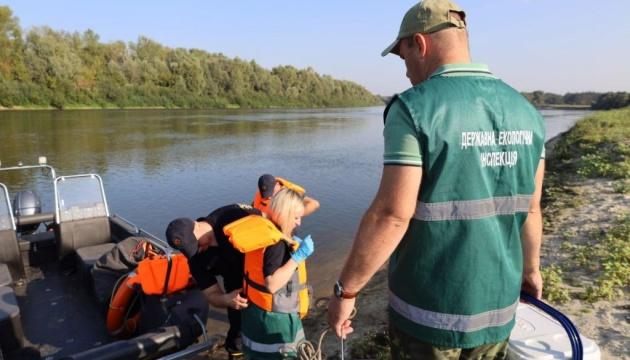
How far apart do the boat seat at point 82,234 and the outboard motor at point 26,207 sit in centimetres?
157

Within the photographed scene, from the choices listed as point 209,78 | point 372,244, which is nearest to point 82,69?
point 209,78

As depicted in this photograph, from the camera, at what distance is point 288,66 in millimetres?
75250

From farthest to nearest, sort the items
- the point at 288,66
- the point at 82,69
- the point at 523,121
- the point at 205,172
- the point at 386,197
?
the point at 288,66
the point at 82,69
the point at 205,172
the point at 523,121
the point at 386,197

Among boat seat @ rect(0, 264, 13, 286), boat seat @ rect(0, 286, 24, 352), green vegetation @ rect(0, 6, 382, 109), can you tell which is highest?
green vegetation @ rect(0, 6, 382, 109)

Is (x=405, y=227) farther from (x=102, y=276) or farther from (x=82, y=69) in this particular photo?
(x=82, y=69)

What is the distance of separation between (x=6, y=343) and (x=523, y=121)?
3.81 m

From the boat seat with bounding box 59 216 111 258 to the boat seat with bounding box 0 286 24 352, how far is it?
1.56 metres

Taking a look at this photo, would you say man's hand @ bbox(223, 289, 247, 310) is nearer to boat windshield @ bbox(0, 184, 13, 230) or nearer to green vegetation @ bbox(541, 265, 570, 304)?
green vegetation @ bbox(541, 265, 570, 304)

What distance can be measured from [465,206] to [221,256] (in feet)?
6.17

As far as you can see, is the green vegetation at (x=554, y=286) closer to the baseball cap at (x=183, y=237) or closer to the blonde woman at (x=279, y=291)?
the blonde woman at (x=279, y=291)

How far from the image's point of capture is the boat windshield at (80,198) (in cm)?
502

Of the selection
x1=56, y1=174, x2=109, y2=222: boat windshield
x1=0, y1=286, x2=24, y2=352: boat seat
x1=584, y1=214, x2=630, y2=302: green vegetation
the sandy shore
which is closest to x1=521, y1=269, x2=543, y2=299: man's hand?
the sandy shore

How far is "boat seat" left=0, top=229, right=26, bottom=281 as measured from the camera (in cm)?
450

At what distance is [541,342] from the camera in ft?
6.89
